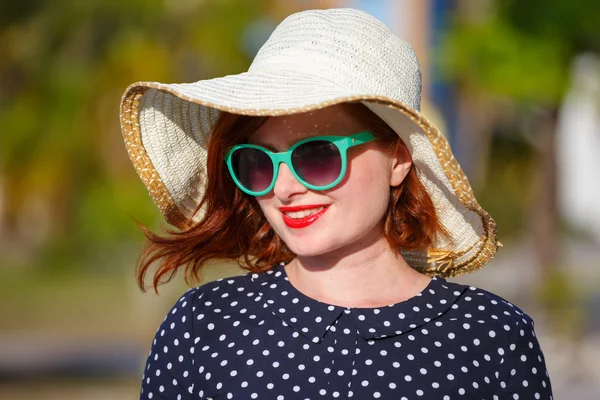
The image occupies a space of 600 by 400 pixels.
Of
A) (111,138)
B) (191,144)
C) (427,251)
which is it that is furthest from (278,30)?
(111,138)

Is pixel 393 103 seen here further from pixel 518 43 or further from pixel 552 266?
pixel 552 266

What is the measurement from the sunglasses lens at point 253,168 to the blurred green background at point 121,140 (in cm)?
527

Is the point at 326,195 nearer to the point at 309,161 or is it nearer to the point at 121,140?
the point at 309,161

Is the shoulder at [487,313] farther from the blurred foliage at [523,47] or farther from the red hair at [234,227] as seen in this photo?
the blurred foliage at [523,47]

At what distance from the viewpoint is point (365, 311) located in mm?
2211

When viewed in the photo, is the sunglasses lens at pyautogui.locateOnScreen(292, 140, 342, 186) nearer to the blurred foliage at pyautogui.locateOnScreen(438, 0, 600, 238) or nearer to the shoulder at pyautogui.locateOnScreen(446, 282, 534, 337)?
the shoulder at pyautogui.locateOnScreen(446, 282, 534, 337)

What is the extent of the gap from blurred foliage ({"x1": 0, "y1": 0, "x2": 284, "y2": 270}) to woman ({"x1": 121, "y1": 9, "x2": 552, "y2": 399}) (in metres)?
8.83

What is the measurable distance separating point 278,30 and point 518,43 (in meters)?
8.08

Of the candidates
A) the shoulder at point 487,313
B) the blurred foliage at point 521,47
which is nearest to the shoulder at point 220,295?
the shoulder at point 487,313

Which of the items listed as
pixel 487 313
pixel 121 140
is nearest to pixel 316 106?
pixel 487 313

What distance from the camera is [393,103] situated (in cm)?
205

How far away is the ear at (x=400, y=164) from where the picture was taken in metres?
2.27

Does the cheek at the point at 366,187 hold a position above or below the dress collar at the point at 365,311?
above

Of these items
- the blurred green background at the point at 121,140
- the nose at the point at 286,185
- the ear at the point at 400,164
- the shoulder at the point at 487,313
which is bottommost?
the blurred green background at the point at 121,140
